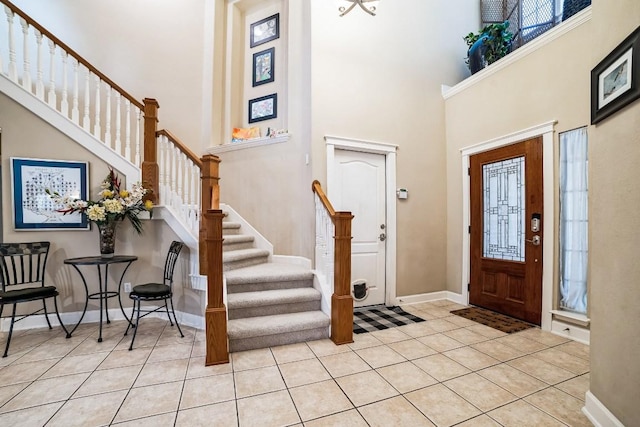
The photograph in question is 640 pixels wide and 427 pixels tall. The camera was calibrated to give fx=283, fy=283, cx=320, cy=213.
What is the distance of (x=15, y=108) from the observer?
305 cm

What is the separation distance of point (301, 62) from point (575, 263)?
12.8ft

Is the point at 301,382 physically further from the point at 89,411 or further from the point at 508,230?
the point at 508,230

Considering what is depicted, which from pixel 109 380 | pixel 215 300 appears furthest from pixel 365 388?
pixel 109 380

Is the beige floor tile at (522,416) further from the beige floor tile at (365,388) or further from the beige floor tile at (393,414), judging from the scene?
the beige floor tile at (365,388)

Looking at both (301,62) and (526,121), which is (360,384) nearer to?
(526,121)

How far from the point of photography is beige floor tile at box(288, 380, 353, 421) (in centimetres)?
175

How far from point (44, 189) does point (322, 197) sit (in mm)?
3078

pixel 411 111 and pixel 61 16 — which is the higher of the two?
pixel 61 16

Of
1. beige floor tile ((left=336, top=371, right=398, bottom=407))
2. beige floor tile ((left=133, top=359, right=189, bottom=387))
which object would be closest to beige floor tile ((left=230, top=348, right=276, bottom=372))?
beige floor tile ((left=133, top=359, right=189, bottom=387))

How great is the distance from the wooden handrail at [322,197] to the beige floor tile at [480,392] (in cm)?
167

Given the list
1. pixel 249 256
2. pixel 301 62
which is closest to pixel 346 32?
pixel 301 62

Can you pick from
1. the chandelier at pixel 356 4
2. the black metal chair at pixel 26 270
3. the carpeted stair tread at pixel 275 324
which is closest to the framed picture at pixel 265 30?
the chandelier at pixel 356 4

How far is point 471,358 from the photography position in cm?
245

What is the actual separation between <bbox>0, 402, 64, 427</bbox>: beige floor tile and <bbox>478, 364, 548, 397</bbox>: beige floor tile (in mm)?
2919
